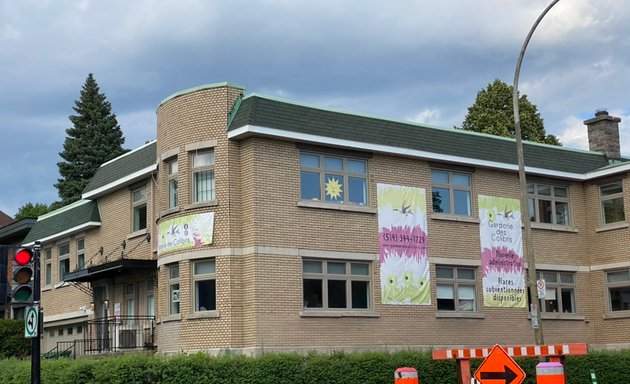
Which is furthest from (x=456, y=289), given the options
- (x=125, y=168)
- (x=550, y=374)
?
(x=550, y=374)

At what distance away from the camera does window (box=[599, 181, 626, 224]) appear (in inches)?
1244

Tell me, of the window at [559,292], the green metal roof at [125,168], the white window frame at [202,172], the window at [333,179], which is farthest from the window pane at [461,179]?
the green metal roof at [125,168]

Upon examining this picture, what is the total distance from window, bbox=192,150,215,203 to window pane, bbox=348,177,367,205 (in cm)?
408

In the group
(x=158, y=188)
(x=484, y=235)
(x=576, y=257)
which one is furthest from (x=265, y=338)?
(x=576, y=257)

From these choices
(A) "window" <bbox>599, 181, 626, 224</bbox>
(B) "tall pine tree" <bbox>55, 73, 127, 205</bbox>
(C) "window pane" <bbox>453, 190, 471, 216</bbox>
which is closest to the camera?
(C) "window pane" <bbox>453, 190, 471, 216</bbox>

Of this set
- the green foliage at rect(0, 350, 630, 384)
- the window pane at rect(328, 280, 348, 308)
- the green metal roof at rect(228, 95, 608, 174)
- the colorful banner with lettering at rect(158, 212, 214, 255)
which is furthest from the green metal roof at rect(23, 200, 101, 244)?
the window pane at rect(328, 280, 348, 308)

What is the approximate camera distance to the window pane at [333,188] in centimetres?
2639

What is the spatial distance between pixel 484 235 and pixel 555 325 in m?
4.06

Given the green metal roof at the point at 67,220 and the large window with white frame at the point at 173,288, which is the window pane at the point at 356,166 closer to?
the large window with white frame at the point at 173,288

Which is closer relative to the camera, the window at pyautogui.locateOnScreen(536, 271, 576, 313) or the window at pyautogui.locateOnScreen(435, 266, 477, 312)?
the window at pyautogui.locateOnScreen(435, 266, 477, 312)

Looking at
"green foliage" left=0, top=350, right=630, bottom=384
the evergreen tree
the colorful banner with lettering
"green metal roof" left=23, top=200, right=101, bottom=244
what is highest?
the evergreen tree

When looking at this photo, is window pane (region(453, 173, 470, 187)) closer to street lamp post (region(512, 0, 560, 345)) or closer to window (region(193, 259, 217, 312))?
street lamp post (region(512, 0, 560, 345))

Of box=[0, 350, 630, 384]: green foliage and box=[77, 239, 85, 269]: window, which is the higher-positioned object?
box=[77, 239, 85, 269]: window

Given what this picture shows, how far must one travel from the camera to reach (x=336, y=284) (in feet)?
85.7
